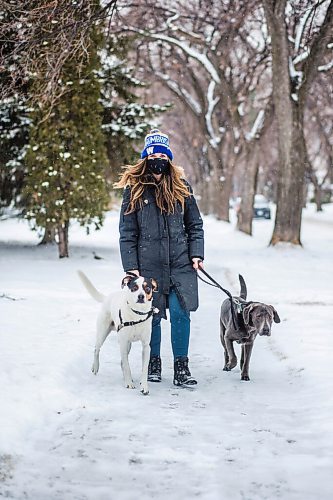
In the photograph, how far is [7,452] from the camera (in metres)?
4.13

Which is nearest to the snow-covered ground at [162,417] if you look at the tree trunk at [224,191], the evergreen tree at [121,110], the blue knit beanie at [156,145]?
the blue knit beanie at [156,145]

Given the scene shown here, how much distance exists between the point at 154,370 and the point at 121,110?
518 inches

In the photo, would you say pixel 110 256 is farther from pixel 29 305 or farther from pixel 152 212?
pixel 152 212

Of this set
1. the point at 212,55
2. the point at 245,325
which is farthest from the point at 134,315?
the point at 212,55

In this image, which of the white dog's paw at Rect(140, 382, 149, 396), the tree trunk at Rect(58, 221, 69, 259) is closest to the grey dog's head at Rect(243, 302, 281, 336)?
the white dog's paw at Rect(140, 382, 149, 396)

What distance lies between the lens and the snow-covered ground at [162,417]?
3756 millimetres

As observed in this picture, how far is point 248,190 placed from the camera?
26.6 metres

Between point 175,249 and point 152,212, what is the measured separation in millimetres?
A: 387

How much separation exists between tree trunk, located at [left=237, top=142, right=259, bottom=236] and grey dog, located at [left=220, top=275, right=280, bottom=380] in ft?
63.4

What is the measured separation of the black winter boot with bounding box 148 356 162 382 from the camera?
6055mm

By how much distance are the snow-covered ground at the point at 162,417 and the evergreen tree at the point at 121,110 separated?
364 inches

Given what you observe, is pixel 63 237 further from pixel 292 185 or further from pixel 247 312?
pixel 247 312

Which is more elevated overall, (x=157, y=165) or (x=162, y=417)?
(x=157, y=165)

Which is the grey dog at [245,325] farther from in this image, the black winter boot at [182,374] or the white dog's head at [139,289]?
the white dog's head at [139,289]
